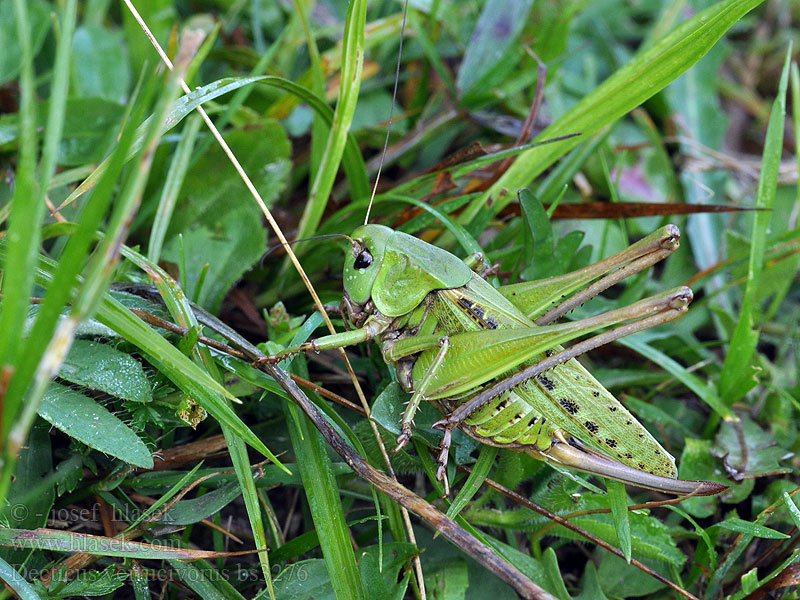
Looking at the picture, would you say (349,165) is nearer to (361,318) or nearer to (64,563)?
(361,318)

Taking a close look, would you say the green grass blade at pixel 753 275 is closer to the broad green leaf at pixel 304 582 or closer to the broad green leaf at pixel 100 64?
the broad green leaf at pixel 304 582

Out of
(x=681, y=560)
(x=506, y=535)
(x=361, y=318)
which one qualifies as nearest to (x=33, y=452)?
(x=361, y=318)

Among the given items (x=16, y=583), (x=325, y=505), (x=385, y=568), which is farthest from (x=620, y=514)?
(x=16, y=583)

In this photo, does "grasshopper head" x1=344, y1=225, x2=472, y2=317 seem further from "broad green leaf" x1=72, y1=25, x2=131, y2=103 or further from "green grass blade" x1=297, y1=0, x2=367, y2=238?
"broad green leaf" x1=72, y1=25, x2=131, y2=103

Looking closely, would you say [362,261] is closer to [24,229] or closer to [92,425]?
[92,425]

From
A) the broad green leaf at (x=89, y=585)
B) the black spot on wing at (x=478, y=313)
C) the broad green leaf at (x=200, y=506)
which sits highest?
the black spot on wing at (x=478, y=313)

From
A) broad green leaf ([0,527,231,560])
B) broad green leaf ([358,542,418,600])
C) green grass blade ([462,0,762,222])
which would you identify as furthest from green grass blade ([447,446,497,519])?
green grass blade ([462,0,762,222])

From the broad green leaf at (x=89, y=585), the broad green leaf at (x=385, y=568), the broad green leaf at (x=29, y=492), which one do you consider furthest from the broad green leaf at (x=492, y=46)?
the broad green leaf at (x=89, y=585)
